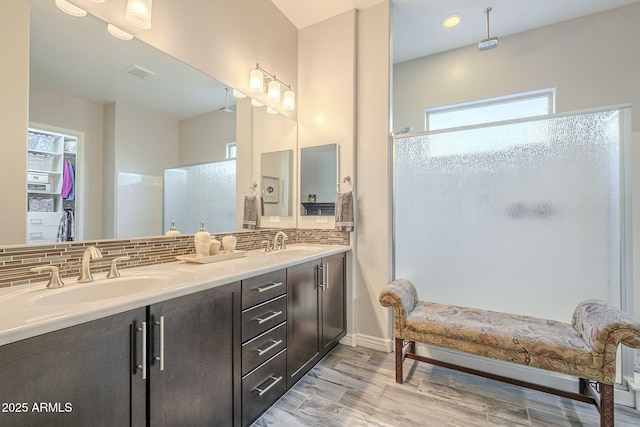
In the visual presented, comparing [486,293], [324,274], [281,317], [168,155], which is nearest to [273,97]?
[168,155]

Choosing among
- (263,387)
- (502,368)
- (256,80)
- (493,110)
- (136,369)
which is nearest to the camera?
(136,369)

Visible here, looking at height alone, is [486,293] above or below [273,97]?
below

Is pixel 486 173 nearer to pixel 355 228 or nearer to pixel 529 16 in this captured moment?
pixel 355 228

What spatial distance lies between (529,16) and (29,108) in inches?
151

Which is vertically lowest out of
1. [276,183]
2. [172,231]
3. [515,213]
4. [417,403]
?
[417,403]

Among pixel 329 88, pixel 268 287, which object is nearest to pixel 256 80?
pixel 329 88

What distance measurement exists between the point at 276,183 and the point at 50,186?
1.66m

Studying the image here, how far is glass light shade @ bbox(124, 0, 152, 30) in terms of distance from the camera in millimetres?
1444

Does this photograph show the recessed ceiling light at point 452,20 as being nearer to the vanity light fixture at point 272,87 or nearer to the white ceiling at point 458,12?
the white ceiling at point 458,12

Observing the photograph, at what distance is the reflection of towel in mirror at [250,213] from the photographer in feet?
7.62

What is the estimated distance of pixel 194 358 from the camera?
3.82 ft

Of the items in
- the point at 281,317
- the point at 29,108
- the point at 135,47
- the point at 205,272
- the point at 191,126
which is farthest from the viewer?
the point at 191,126

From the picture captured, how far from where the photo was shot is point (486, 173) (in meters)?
2.14

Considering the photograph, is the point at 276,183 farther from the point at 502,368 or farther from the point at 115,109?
the point at 502,368
